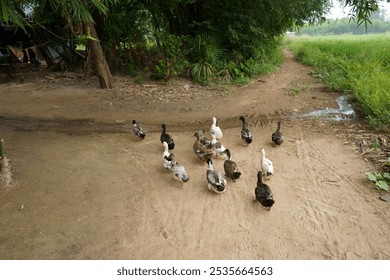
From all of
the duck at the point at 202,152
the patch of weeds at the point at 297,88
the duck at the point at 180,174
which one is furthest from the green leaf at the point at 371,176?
the patch of weeds at the point at 297,88

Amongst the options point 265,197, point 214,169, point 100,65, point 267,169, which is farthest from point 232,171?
point 100,65

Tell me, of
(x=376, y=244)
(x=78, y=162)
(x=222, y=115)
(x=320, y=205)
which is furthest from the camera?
(x=222, y=115)

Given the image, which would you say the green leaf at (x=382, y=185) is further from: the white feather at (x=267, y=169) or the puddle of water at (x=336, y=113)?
the puddle of water at (x=336, y=113)

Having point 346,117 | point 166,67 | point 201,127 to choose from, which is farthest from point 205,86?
point 346,117

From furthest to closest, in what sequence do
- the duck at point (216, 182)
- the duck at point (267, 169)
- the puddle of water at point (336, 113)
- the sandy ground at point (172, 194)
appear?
the puddle of water at point (336, 113) → the duck at point (267, 169) → the duck at point (216, 182) → the sandy ground at point (172, 194)

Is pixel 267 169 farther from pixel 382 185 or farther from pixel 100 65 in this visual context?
pixel 100 65

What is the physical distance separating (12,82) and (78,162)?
25.0 ft

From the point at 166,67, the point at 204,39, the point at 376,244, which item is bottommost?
the point at 376,244

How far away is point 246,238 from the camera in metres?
3.88

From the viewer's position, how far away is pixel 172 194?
15.7ft

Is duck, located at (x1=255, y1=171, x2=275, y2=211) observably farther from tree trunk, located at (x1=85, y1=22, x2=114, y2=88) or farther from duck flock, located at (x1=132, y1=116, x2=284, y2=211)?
tree trunk, located at (x1=85, y1=22, x2=114, y2=88)

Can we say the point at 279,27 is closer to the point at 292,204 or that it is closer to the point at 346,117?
the point at 346,117

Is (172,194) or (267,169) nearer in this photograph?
(172,194)

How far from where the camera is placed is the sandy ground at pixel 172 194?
3.75m
